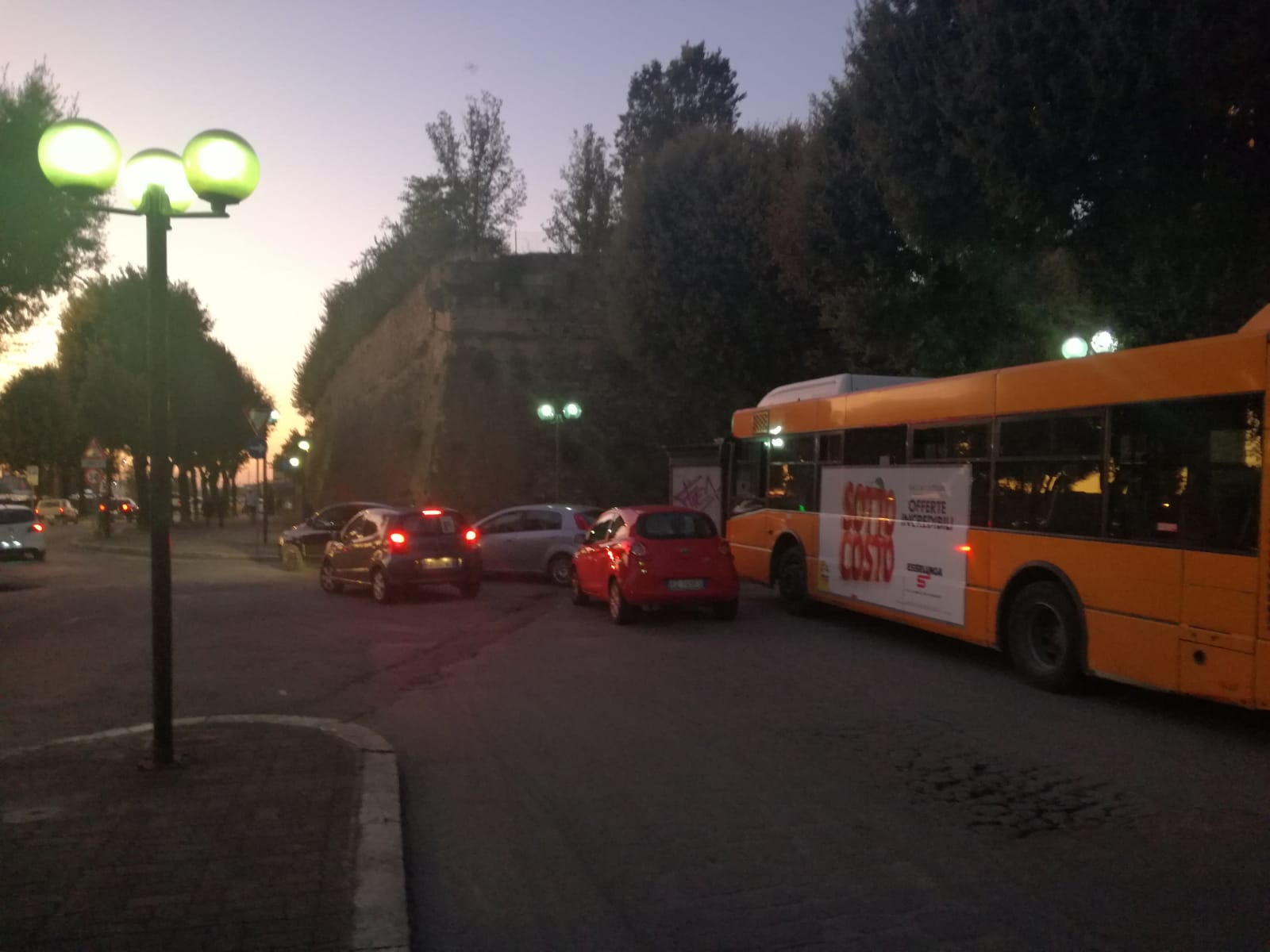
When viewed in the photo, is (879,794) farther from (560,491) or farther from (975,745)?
(560,491)

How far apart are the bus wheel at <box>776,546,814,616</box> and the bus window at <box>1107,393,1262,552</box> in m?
6.13

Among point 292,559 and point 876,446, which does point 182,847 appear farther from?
point 292,559

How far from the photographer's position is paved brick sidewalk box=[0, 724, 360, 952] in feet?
14.0

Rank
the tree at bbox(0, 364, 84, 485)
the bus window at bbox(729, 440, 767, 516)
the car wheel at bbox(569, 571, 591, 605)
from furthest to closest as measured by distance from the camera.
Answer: the tree at bbox(0, 364, 84, 485), the car wheel at bbox(569, 571, 591, 605), the bus window at bbox(729, 440, 767, 516)

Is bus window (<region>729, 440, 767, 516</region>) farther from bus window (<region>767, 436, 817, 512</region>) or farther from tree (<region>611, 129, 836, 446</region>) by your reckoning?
tree (<region>611, 129, 836, 446</region>)

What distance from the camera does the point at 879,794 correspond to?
6.42m

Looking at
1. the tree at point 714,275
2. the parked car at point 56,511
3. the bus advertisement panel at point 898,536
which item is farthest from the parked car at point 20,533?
the parked car at point 56,511

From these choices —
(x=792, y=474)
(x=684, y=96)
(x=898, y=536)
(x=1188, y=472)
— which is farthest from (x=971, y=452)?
(x=684, y=96)

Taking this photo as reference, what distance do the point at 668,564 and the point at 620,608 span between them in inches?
36.4

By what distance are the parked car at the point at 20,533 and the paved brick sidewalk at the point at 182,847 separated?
23649mm

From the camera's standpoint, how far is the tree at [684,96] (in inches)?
2307

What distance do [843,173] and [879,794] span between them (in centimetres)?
1447

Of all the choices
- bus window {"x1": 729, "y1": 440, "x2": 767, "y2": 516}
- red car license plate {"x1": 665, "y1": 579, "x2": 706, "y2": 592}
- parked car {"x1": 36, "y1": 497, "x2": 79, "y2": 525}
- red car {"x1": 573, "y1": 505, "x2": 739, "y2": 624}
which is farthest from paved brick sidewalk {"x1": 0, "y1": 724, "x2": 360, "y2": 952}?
parked car {"x1": 36, "y1": 497, "x2": 79, "y2": 525}

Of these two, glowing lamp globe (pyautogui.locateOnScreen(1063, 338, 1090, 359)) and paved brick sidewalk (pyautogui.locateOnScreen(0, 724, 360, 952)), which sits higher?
glowing lamp globe (pyautogui.locateOnScreen(1063, 338, 1090, 359))
